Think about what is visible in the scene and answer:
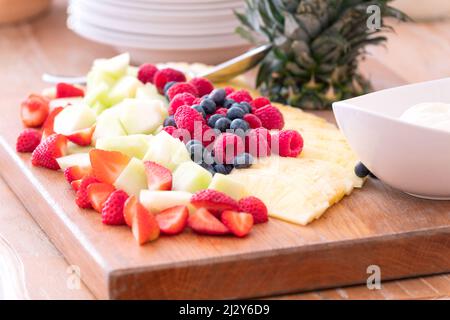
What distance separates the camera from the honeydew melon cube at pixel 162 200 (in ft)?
5.48

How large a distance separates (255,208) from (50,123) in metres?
0.63

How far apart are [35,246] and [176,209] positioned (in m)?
0.30

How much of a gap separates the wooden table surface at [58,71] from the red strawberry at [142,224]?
130mm

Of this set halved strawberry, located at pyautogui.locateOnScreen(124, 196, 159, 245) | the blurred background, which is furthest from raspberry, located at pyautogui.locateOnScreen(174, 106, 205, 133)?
the blurred background

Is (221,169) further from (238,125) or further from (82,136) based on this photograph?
(82,136)

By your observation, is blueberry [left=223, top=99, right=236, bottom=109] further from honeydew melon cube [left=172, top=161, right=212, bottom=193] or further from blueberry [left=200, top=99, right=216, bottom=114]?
honeydew melon cube [left=172, top=161, right=212, bottom=193]

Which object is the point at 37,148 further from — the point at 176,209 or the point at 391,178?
the point at 391,178

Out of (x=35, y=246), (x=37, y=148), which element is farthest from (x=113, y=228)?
(x=37, y=148)

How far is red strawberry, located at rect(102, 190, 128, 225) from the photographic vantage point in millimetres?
1666

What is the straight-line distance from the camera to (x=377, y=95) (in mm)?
1892

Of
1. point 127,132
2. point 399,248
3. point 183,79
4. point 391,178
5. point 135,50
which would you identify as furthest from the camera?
point 135,50

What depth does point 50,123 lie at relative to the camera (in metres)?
2.10

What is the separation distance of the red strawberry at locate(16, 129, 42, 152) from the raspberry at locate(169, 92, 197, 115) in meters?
0.29

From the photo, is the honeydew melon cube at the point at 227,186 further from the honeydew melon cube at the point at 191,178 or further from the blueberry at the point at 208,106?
the blueberry at the point at 208,106
